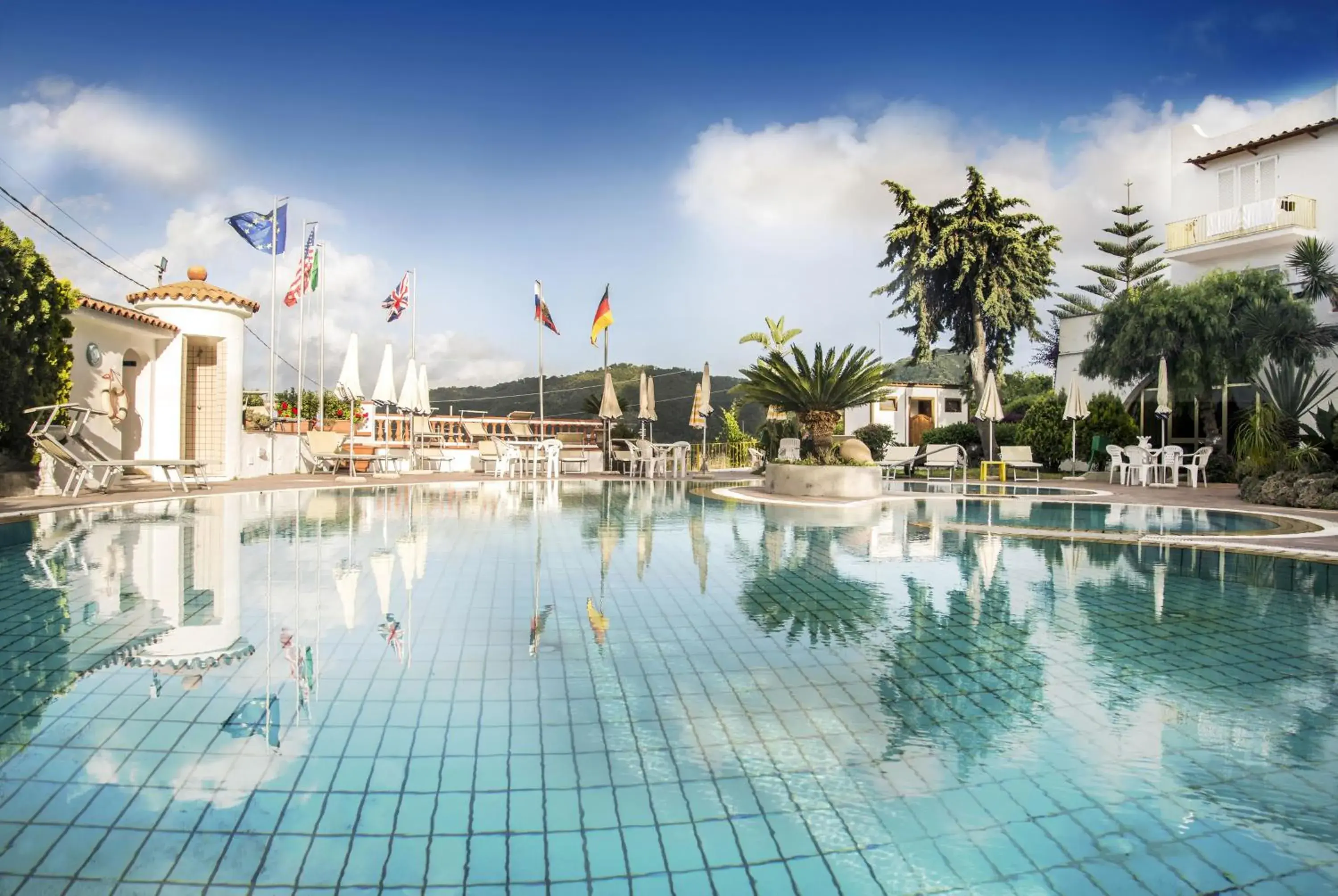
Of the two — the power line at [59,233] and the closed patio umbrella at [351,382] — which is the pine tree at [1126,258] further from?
the power line at [59,233]

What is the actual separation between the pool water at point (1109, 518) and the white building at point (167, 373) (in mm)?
13778

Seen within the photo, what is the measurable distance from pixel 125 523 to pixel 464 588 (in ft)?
19.4

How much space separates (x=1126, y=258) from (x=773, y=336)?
1678 cm

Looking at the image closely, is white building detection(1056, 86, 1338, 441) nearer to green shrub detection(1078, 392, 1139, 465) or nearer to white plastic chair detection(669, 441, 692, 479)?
green shrub detection(1078, 392, 1139, 465)

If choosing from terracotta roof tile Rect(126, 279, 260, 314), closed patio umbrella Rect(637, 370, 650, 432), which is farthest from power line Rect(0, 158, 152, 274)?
closed patio umbrella Rect(637, 370, 650, 432)

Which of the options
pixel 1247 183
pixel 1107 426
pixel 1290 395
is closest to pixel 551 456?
pixel 1107 426

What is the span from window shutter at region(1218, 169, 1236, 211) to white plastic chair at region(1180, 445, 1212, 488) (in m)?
9.55

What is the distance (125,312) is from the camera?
14.2 metres

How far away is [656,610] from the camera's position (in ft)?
16.6

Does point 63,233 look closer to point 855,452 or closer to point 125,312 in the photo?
point 125,312

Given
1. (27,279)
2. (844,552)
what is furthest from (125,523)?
(844,552)

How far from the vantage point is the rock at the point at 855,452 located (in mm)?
14148

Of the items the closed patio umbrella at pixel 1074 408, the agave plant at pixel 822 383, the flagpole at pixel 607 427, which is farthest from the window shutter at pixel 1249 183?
the flagpole at pixel 607 427

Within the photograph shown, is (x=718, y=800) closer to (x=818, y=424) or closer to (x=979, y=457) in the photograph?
(x=818, y=424)
